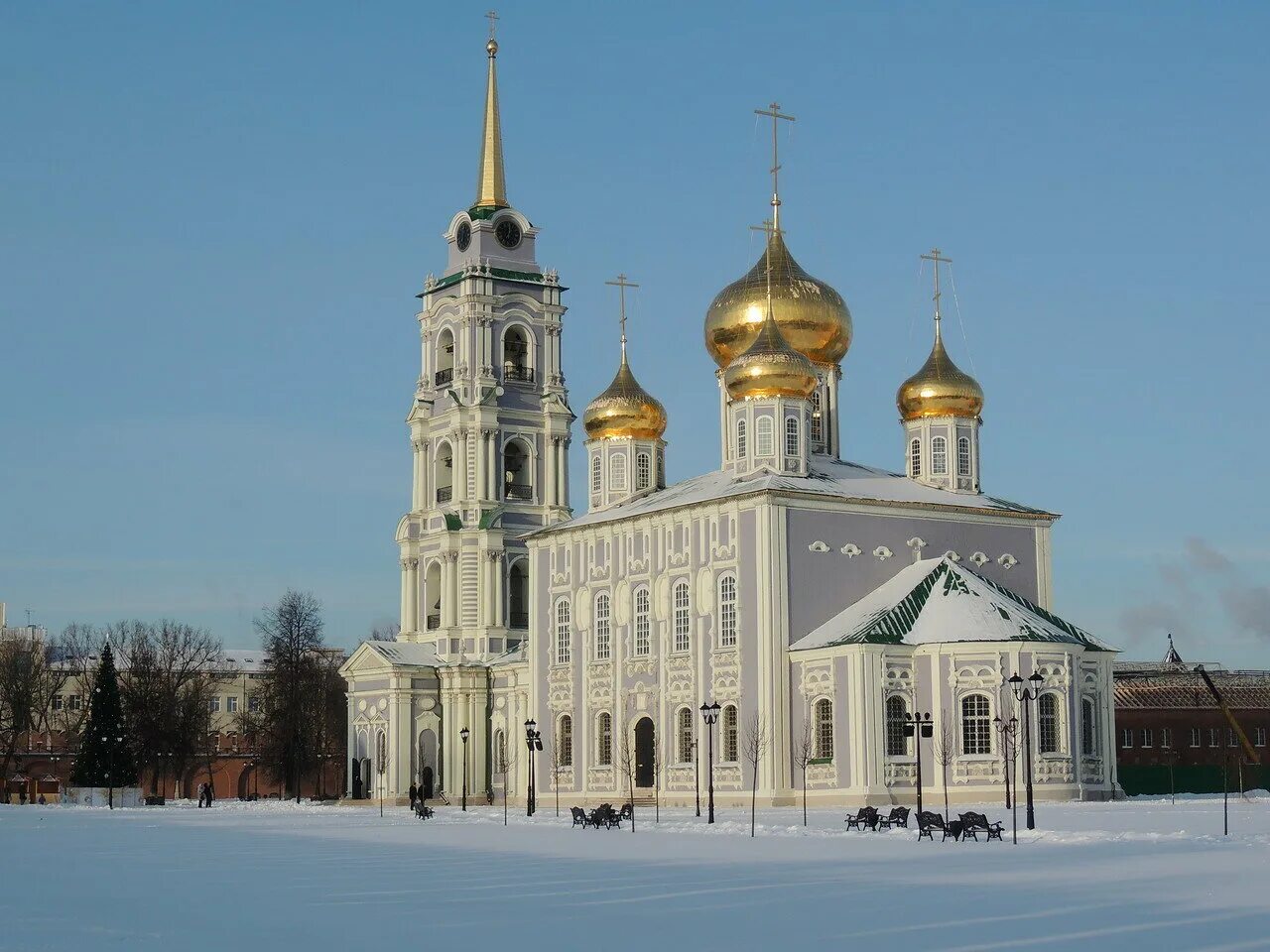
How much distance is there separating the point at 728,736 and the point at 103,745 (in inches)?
1097

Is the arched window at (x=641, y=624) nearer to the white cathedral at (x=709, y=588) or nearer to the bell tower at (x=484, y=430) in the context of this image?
the white cathedral at (x=709, y=588)

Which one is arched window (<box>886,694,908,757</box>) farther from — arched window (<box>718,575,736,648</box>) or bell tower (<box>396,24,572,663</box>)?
bell tower (<box>396,24,572,663</box>)

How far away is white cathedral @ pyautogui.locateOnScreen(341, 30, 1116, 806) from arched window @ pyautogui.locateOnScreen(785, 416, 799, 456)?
0.27ft

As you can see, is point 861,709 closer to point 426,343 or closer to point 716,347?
point 716,347

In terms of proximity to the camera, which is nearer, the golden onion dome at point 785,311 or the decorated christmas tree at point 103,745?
the golden onion dome at point 785,311

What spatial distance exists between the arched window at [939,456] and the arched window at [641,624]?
10.1m

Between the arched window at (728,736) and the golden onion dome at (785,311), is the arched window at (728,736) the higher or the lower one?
the lower one

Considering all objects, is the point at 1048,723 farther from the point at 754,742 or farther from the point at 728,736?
the point at 728,736

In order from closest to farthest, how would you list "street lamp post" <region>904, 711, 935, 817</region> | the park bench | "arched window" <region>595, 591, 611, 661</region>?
the park bench < "street lamp post" <region>904, 711, 935, 817</region> < "arched window" <region>595, 591, 611, 661</region>

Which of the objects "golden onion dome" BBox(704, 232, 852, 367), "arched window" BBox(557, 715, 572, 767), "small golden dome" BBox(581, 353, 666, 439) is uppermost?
"golden onion dome" BBox(704, 232, 852, 367)

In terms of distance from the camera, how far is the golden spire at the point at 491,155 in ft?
249

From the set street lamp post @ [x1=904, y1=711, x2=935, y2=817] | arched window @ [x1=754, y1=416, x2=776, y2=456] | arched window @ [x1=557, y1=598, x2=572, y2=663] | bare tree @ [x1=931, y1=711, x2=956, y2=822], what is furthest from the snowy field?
arched window @ [x1=557, y1=598, x2=572, y2=663]

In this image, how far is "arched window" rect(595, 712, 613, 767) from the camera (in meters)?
61.9

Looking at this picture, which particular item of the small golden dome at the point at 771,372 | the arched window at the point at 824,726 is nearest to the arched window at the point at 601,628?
the small golden dome at the point at 771,372
